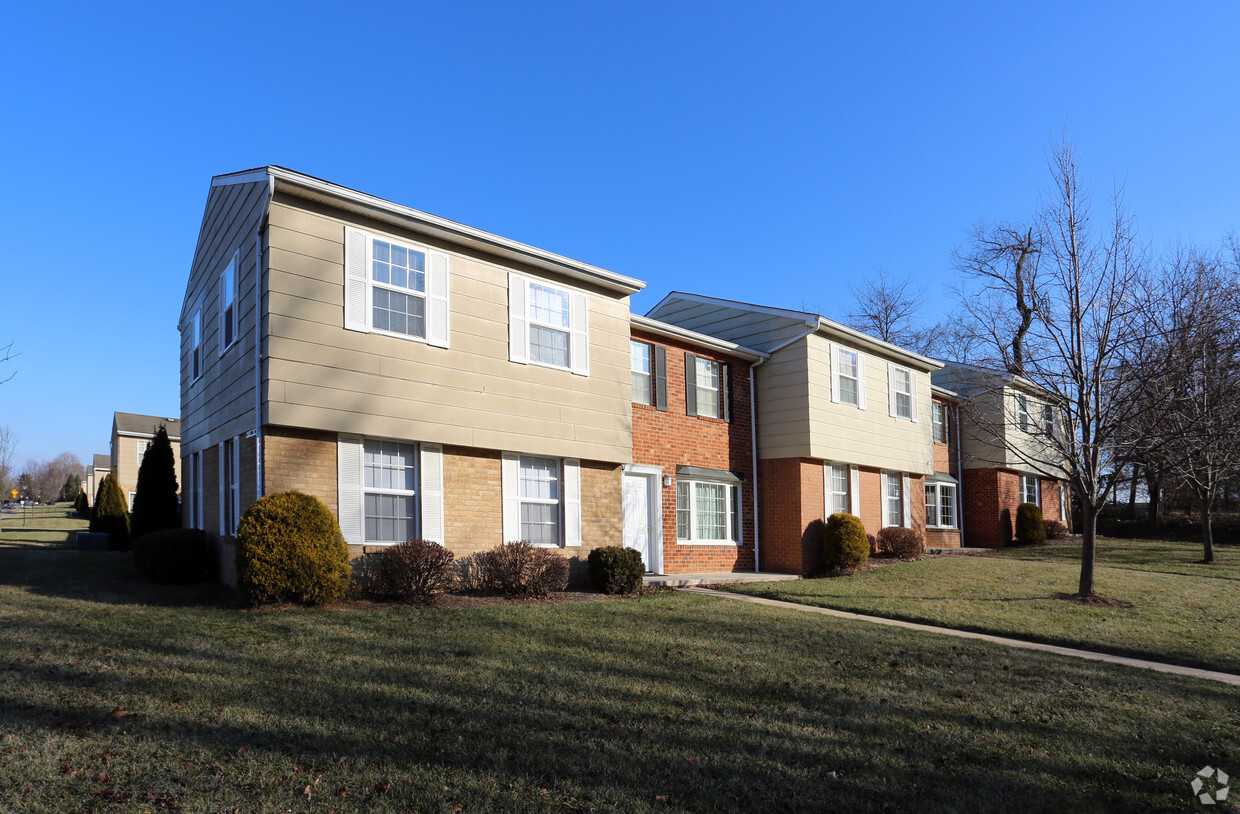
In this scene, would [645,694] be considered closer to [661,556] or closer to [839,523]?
[661,556]

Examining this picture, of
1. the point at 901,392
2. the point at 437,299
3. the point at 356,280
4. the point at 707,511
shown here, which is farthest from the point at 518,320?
the point at 901,392

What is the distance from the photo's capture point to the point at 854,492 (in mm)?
19859

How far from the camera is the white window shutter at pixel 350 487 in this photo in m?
10.9

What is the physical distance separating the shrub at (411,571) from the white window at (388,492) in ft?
1.68

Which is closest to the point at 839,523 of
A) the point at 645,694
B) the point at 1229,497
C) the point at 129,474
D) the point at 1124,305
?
the point at 1124,305

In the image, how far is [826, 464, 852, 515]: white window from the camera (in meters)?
19.2

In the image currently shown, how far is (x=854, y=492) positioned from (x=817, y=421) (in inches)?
110

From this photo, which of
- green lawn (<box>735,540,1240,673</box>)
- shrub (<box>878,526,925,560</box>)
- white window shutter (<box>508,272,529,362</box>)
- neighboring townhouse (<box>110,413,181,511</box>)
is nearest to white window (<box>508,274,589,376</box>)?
white window shutter (<box>508,272,529,362</box>)

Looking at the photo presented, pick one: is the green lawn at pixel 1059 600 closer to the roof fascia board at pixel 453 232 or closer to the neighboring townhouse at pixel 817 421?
the neighboring townhouse at pixel 817 421

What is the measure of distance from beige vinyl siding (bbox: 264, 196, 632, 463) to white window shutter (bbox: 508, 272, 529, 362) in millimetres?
114

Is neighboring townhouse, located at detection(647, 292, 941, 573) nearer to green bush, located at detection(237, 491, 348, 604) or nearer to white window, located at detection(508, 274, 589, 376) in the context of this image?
white window, located at detection(508, 274, 589, 376)

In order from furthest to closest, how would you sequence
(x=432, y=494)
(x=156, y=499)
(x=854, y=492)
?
(x=854, y=492), (x=156, y=499), (x=432, y=494)

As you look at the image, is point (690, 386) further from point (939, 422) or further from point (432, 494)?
point (939, 422)

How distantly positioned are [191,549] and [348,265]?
5.00 metres
